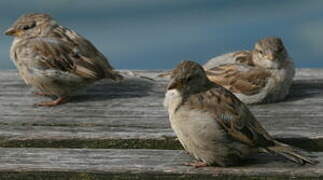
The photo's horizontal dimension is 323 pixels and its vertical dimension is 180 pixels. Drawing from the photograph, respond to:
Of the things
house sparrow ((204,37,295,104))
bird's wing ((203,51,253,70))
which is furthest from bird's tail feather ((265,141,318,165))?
bird's wing ((203,51,253,70))

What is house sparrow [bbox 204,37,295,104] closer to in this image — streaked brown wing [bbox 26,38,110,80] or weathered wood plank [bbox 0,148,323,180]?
streaked brown wing [bbox 26,38,110,80]

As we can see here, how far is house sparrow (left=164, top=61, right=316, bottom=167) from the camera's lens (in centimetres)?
430

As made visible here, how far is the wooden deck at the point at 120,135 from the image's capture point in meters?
4.00

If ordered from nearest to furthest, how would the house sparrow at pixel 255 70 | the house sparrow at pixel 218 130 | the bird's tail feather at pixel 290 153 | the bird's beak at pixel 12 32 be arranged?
the bird's tail feather at pixel 290 153
the house sparrow at pixel 218 130
the house sparrow at pixel 255 70
the bird's beak at pixel 12 32

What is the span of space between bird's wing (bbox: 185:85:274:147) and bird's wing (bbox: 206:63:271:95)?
71.1 inches

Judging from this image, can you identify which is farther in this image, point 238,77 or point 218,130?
point 238,77

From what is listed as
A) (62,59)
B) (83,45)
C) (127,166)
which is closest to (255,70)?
(83,45)

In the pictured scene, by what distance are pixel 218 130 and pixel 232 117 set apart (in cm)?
12

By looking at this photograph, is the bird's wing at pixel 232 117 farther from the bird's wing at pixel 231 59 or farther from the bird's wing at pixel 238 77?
the bird's wing at pixel 231 59

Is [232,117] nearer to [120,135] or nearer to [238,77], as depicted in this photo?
[120,135]

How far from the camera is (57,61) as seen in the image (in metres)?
6.80

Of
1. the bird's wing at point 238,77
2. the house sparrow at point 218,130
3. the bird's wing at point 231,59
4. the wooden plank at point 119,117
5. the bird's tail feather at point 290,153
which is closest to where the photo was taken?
the bird's tail feather at point 290,153

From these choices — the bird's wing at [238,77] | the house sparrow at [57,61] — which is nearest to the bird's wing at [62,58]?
the house sparrow at [57,61]

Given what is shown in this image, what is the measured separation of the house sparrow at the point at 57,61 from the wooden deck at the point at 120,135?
34 cm
